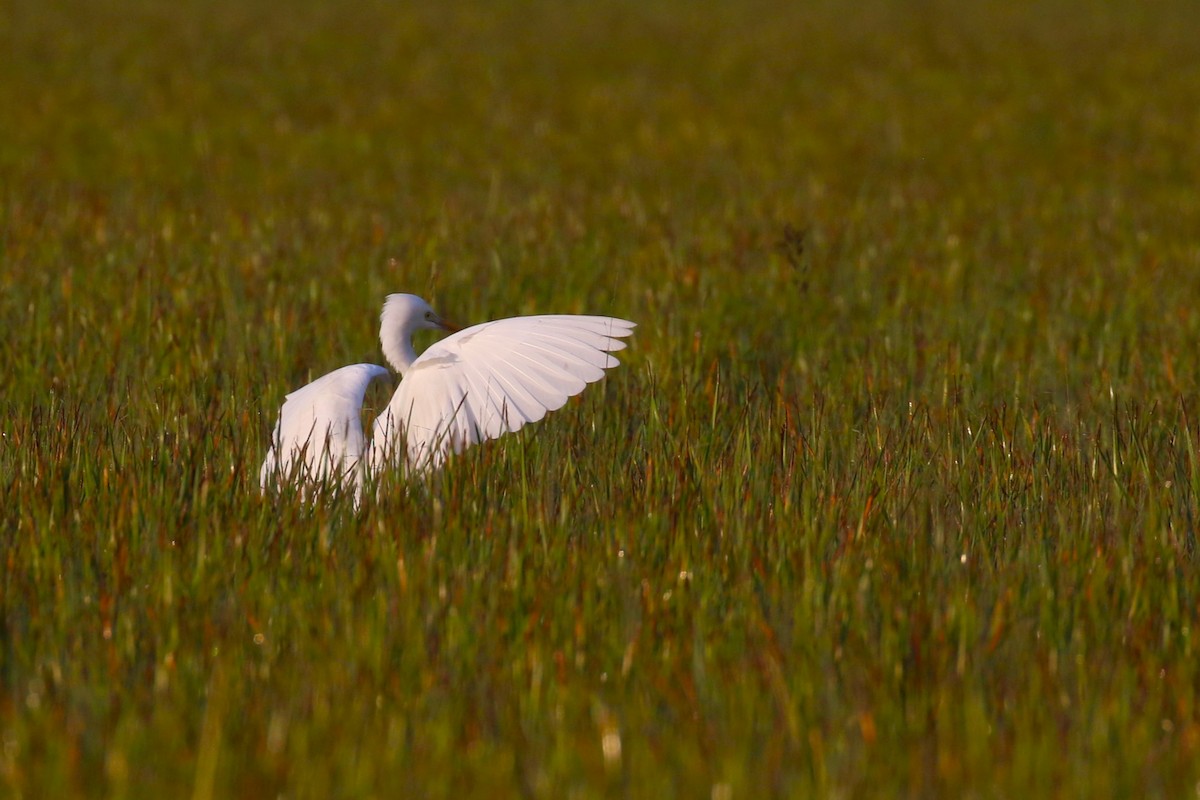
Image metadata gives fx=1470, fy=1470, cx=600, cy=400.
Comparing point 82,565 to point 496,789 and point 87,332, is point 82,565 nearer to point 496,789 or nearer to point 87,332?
point 496,789

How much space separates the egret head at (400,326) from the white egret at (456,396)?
35 centimetres

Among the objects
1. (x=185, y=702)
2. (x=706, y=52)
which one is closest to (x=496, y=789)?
(x=185, y=702)

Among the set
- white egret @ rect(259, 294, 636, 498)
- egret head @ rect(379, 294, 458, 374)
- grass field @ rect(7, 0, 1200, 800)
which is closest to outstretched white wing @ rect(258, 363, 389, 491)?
white egret @ rect(259, 294, 636, 498)

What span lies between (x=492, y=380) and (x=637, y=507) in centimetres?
67

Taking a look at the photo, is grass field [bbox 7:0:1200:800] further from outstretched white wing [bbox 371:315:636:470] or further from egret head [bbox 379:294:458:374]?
egret head [bbox 379:294:458:374]

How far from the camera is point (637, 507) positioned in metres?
3.77

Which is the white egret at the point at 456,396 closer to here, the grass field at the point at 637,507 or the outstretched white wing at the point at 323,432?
the outstretched white wing at the point at 323,432

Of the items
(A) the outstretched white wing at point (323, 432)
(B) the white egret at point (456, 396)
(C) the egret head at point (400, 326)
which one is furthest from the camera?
(C) the egret head at point (400, 326)

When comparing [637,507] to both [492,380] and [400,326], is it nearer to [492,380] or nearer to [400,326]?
[492,380]

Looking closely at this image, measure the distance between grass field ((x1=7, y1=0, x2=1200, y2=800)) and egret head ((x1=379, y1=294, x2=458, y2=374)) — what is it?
53 cm

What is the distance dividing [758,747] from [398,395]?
76.6 inches

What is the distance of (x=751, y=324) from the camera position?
683 cm

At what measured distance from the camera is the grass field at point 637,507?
2.65m

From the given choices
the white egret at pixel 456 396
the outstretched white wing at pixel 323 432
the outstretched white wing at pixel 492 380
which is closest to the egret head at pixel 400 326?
the outstretched white wing at pixel 323 432
